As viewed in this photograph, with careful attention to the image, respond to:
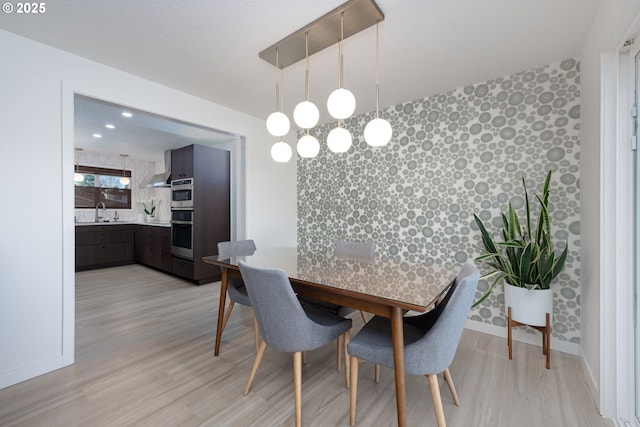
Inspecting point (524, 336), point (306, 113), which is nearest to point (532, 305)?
point (524, 336)

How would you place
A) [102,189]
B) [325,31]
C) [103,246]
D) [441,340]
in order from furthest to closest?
[102,189] < [103,246] < [325,31] < [441,340]

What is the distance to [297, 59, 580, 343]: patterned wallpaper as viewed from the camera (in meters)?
2.21

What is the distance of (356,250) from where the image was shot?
2.54 metres

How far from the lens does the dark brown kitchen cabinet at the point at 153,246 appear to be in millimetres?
4656

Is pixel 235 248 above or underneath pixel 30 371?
above

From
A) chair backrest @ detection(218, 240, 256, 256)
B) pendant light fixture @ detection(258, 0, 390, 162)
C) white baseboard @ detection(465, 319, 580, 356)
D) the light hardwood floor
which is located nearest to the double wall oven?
the light hardwood floor

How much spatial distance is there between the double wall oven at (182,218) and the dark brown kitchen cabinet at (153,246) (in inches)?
10.7

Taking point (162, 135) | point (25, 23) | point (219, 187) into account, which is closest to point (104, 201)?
point (162, 135)

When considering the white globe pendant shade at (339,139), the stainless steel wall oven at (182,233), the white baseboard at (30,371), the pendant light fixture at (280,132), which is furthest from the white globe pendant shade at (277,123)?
the stainless steel wall oven at (182,233)

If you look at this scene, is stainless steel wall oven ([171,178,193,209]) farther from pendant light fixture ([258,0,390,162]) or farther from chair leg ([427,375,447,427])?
chair leg ([427,375,447,427])

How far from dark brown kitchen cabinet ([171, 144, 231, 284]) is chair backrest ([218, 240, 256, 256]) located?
1757 millimetres

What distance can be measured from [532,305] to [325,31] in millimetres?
2486

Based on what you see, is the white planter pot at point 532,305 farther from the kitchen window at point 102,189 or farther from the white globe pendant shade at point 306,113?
the kitchen window at point 102,189

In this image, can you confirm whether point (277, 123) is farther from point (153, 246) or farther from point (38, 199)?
point (153, 246)
